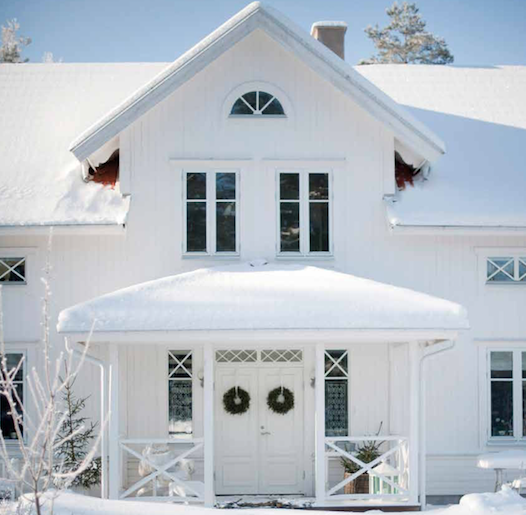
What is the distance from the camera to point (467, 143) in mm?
15922

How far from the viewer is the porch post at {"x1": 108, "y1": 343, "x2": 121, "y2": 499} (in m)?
11.7

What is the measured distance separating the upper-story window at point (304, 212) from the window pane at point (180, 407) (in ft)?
9.29

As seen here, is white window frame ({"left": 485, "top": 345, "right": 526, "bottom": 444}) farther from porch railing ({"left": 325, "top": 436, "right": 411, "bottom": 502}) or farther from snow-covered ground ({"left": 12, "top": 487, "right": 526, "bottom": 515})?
snow-covered ground ({"left": 12, "top": 487, "right": 526, "bottom": 515})

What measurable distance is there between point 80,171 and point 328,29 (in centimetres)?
641

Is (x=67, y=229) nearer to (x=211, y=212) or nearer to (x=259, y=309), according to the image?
(x=211, y=212)

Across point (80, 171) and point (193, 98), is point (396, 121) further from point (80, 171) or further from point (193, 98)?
point (80, 171)

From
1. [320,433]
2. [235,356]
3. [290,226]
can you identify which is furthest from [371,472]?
[290,226]

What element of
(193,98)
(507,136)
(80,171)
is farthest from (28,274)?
(507,136)

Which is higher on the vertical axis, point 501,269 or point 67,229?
point 67,229

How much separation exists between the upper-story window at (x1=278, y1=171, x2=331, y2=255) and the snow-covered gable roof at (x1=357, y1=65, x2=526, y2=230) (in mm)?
1182

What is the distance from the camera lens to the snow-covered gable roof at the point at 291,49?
13.7 meters

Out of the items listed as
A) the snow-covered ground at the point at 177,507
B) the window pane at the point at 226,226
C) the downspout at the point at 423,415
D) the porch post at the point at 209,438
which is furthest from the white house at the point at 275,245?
the snow-covered ground at the point at 177,507

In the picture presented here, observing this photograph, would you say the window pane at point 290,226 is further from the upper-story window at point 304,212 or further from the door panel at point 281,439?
the door panel at point 281,439

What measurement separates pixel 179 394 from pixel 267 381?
4.86 feet
